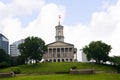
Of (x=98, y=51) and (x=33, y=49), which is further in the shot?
(x=98, y=51)

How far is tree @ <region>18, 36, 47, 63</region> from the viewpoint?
161 meters

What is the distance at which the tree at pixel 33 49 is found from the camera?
16088cm

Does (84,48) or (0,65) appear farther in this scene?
(84,48)

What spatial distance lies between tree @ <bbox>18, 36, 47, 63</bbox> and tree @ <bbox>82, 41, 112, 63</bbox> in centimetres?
2063

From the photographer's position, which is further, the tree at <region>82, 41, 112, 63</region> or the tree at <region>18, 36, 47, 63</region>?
the tree at <region>82, 41, 112, 63</region>

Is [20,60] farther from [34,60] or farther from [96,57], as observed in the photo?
[96,57]

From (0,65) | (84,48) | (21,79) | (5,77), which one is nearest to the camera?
(21,79)

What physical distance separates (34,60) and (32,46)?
7548 millimetres

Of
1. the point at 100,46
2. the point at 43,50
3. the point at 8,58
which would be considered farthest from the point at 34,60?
the point at 100,46

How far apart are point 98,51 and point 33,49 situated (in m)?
28.9

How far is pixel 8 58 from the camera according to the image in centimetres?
17862

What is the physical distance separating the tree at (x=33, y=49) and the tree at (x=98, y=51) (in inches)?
812

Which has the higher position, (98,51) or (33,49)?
(33,49)

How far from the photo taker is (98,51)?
547 ft
